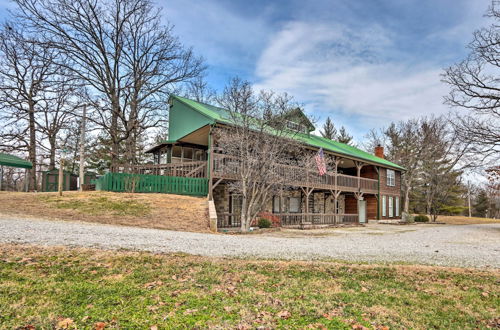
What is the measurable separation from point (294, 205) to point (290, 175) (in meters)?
6.50

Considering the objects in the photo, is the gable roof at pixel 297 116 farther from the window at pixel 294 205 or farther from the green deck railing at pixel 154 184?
the window at pixel 294 205

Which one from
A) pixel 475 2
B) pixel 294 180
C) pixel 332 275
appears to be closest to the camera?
pixel 332 275

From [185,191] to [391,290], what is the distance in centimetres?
1340

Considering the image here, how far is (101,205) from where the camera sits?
13492 mm

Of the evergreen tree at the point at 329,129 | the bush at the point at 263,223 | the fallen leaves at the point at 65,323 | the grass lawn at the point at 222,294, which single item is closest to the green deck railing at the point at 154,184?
the bush at the point at 263,223

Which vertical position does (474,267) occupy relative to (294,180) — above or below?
below

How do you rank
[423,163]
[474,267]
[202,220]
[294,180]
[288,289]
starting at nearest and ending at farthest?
[288,289] < [474,267] < [202,220] < [294,180] < [423,163]

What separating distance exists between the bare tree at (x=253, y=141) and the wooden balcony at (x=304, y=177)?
0.55ft

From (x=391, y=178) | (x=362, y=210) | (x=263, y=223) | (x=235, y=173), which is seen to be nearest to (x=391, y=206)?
(x=391, y=178)

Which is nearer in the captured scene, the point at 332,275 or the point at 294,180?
the point at 332,275

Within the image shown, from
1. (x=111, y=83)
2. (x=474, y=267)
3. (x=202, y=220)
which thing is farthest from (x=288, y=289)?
(x=111, y=83)

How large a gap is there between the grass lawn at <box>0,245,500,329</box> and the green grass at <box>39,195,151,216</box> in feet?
23.3

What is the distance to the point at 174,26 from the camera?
83.5 feet

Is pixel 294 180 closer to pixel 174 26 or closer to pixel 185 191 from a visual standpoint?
pixel 185 191
